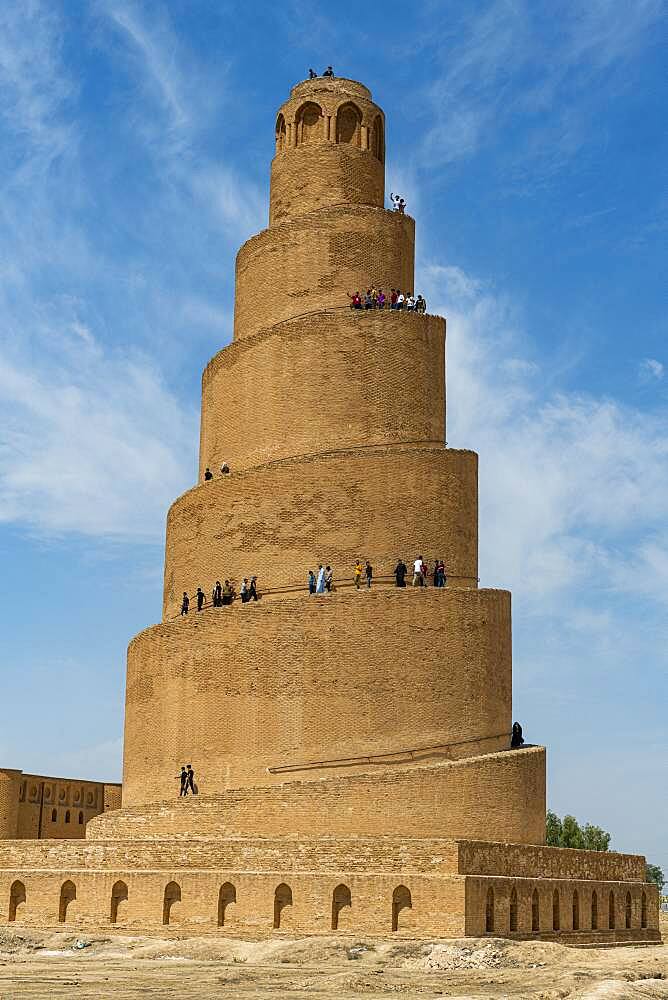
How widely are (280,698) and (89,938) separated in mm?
5158

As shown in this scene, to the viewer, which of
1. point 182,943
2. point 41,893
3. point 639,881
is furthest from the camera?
point 639,881

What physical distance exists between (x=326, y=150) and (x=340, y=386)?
610 centimetres

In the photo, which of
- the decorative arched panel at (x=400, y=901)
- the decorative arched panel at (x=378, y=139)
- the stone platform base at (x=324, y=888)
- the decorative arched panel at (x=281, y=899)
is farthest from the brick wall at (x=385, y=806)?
the decorative arched panel at (x=378, y=139)

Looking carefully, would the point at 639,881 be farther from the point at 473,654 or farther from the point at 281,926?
the point at 281,926

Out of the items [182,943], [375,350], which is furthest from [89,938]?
[375,350]

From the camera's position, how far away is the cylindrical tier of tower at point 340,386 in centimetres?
2656

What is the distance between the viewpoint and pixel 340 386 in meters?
26.7

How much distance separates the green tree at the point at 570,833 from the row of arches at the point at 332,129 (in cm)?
2666

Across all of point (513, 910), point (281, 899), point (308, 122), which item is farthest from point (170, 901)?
point (308, 122)

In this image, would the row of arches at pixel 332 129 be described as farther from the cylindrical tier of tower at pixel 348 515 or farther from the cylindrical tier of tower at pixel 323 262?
the cylindrical tier of tower at pixel 348 515

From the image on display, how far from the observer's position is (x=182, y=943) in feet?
65.2

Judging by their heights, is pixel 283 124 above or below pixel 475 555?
above

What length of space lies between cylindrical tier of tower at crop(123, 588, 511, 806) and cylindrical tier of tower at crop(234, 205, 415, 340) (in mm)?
6995

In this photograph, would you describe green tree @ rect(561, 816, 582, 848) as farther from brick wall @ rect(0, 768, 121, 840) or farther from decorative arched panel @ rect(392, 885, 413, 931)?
decorative arched panel @ rect(392, 885, 413, 931)
